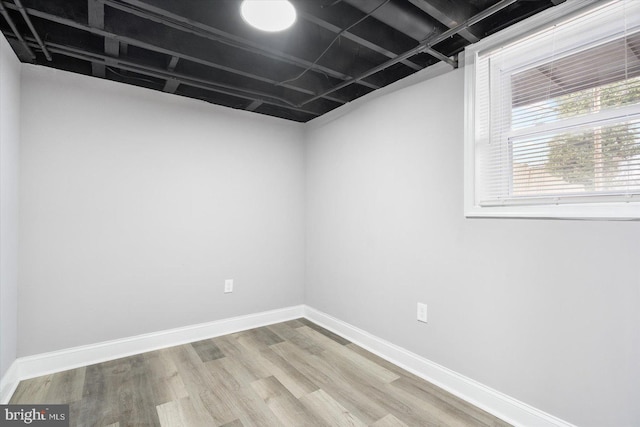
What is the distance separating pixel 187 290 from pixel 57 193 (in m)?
1.31

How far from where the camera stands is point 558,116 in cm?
164

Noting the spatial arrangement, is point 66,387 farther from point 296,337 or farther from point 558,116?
point 558,116

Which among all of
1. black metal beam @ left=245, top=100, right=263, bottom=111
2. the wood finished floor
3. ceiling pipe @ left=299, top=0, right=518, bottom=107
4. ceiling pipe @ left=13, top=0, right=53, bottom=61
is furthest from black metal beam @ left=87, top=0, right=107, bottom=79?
the wood finished floor

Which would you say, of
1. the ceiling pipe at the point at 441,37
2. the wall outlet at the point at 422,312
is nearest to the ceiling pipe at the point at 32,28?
the ceiling pipe at the point at 441,37

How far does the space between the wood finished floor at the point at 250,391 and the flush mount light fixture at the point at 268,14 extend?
7.68ft

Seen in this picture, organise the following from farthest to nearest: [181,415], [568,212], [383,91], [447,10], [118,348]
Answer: [383,91], [118,348], [181,415], [447,10], [568,212]

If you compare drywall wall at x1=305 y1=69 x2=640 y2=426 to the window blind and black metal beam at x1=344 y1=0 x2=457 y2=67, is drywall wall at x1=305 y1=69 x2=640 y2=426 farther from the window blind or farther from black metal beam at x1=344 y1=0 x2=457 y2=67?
black metal beam at x1=344 y1=0 x2=457 y2=67

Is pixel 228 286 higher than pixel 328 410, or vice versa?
pixel 228 286

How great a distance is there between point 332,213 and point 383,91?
4.29 feet

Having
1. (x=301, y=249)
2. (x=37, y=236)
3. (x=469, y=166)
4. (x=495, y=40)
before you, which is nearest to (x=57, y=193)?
(x=37, y=236)

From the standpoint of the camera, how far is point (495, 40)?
184cm

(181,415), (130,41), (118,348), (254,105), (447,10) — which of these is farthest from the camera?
(254,105)

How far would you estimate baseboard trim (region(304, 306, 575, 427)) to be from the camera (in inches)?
66.7

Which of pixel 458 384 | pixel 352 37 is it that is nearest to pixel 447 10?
pixel 352 37
